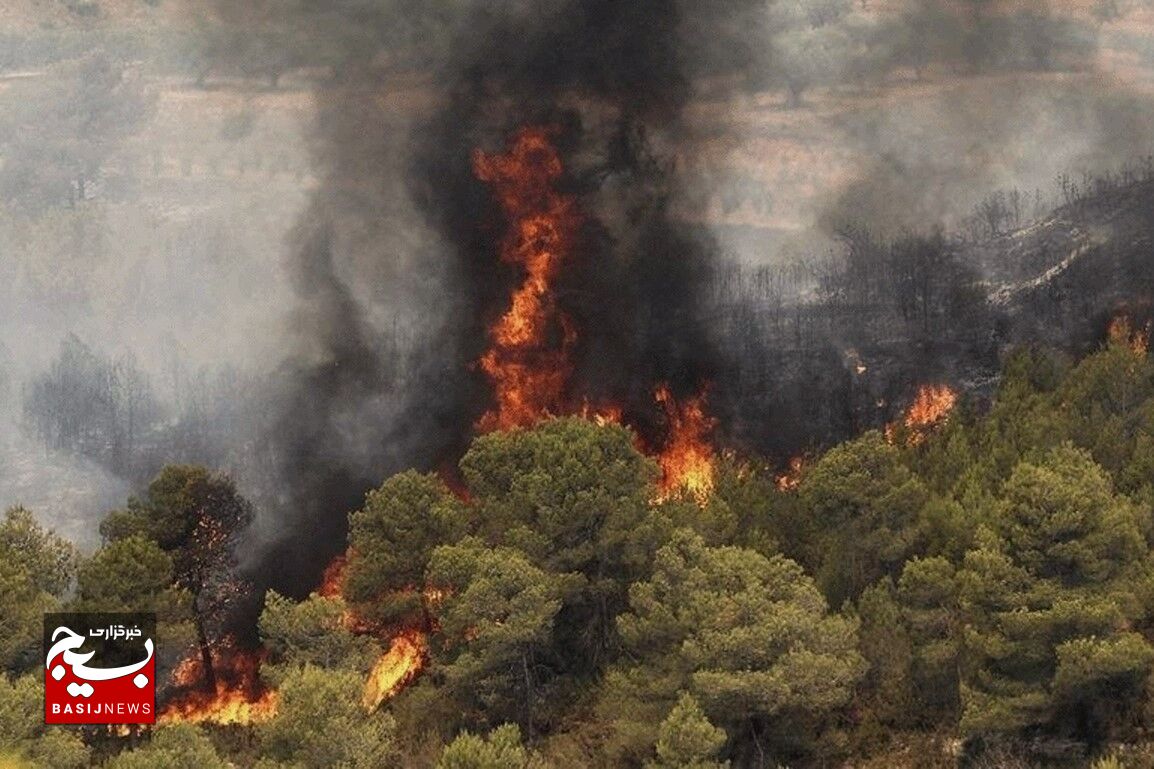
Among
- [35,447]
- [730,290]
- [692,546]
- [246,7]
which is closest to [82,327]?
[35,447]

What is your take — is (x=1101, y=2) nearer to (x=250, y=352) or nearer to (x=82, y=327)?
(x=250, y=352)

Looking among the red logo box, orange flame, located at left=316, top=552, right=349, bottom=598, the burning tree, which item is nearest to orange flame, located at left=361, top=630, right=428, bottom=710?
the burning tree

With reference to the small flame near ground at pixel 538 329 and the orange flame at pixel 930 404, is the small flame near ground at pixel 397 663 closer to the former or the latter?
the small flame near ground at pixel 538 329

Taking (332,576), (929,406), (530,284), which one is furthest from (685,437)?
(332,576)

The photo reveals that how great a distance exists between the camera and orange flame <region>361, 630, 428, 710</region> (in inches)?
2308

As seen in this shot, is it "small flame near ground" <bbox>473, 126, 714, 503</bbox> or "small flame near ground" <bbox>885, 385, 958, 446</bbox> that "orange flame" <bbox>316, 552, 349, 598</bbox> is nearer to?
"small flame near ground" <bbox>473, 126, 714, 503</bbox>

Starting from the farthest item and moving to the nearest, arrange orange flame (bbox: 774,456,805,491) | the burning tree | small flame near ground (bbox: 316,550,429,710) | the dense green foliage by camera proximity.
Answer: orange flame (bbox: 774,456,805,491), the burning tree, small flame near ground (bbox: 316,550,429,710), the dense green foliage

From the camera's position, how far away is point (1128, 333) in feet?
271

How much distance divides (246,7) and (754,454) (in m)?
47.1

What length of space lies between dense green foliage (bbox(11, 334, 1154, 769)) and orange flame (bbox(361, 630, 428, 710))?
511cm

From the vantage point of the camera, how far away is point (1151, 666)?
132 ft

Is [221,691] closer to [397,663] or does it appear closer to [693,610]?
[397,663]

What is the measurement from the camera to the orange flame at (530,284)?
84438 millimetres

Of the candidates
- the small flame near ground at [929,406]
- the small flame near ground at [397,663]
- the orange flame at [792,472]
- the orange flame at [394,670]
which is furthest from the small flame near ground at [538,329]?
the small flame near ground at [397,663]
